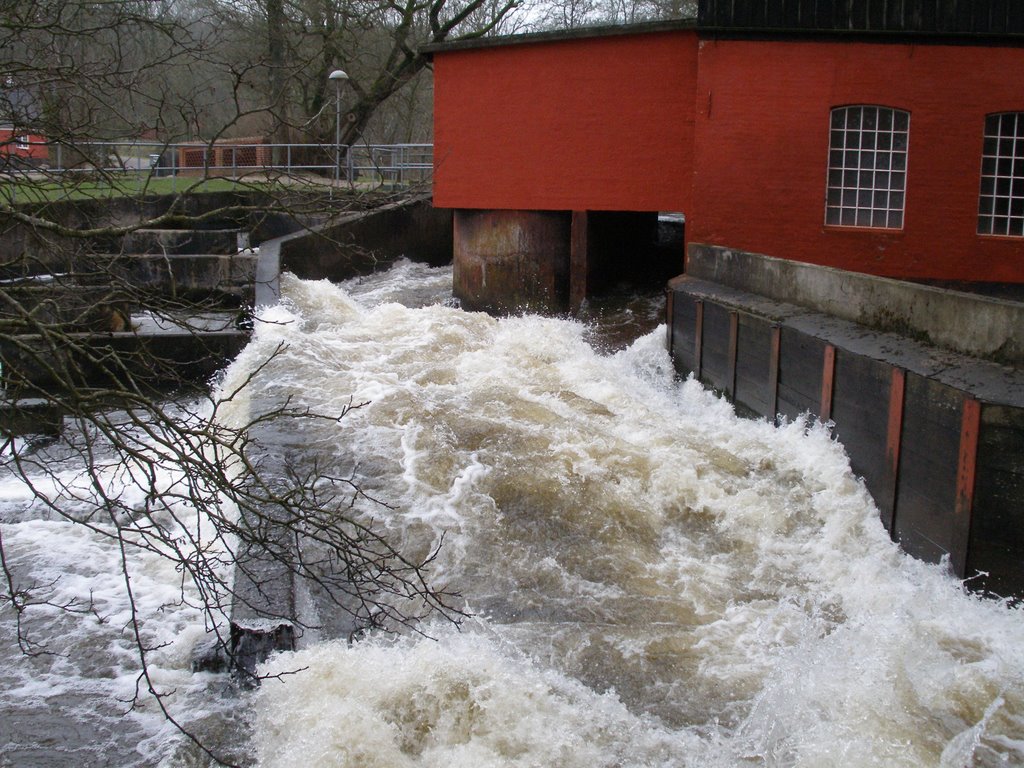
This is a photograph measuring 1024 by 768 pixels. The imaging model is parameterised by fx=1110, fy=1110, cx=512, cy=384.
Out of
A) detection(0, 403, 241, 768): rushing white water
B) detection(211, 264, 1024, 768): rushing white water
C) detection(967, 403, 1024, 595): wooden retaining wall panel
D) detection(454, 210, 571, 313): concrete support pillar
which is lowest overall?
detection(0, 403, 241, 768): rushing white water

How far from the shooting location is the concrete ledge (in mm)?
7359

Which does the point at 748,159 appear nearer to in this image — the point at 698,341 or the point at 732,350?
the point at 698,341

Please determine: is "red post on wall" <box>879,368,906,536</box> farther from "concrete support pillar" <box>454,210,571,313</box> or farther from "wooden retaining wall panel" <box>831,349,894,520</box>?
"concrete support pillar" <box>454,210,571,313</box>

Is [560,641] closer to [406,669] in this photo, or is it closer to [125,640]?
[406,669]

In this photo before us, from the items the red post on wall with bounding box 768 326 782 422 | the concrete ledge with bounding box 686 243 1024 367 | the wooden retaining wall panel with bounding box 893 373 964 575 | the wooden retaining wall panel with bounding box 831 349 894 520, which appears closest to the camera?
the wooden retaining wall panel with bounding box 893 373 964 575

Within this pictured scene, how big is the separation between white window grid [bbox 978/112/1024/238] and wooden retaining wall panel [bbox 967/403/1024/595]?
30.1 feet

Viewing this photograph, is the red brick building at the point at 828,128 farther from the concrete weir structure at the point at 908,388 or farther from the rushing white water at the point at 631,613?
the rushing white water at the point at 631,613

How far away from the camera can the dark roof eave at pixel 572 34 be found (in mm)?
15023

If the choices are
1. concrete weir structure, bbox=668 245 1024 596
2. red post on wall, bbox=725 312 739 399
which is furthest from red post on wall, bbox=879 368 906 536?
red post on wall, bbox=725 312 739 399

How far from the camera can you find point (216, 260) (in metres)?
15.9

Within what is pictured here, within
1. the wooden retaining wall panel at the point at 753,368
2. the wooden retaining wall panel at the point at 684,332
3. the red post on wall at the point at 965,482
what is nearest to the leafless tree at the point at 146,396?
the red post on wall at the point at 965,482

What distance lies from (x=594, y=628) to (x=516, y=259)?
37.7ft

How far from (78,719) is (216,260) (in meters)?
11.1

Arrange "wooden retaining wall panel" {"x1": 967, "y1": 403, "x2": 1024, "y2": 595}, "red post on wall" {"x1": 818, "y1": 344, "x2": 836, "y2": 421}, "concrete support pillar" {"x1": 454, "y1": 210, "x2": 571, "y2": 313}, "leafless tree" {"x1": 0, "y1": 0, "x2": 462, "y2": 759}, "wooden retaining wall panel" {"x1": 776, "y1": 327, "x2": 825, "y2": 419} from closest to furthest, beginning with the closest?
"leafless tree" {"x1": 0, "y1": 0, "x2": 462, "y2": 759} < "wooden retaining wall panel" {"x1": 967, "y1": 403, "x2": 1024, "y2": 595} < "red post on wall" {"x1": 818, "y1": 344, "x2": 836, "y2": 421} < "wooden retaining wall panel" {"x1": 776, "y1": 327, "x2": 825, "y2": 419} < "concrete support pillar" {"x1": 454, "y1": 210, "x2": 571, "y2": 313}
